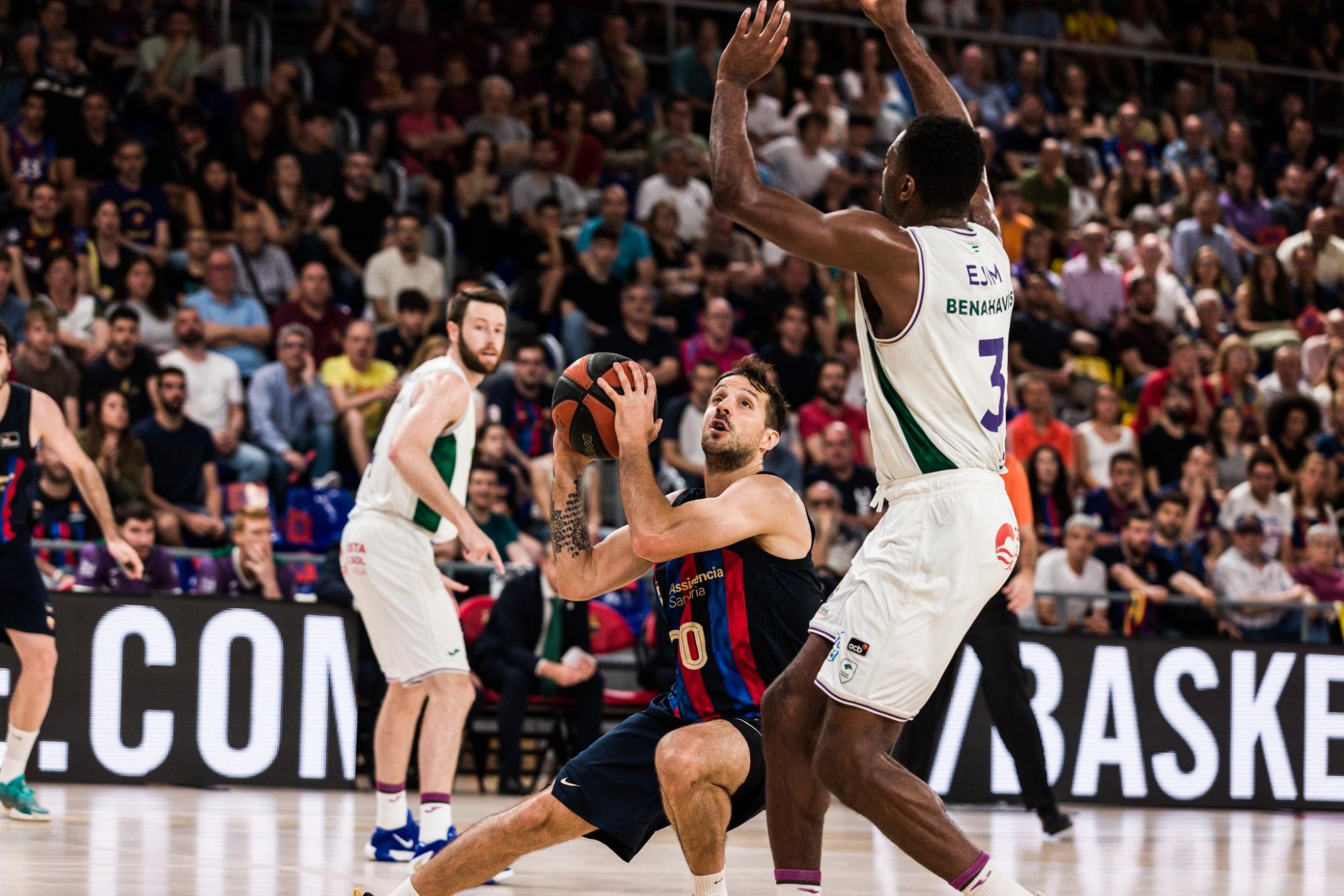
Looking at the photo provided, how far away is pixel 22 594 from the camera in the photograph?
872 cm

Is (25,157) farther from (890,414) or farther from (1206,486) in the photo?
(890,414)

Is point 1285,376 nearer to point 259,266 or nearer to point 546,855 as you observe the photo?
point 259,266

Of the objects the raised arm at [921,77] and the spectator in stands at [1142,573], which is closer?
the raised arm at [921,77]

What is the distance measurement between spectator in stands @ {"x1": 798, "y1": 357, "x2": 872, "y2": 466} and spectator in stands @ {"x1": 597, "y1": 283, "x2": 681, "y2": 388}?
114 cm

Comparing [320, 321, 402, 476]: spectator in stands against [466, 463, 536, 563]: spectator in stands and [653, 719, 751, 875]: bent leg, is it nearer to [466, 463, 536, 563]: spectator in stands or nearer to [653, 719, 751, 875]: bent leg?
[466, 463, 536, 563]: spectator in stands

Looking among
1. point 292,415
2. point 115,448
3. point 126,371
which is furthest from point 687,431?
point 115,448

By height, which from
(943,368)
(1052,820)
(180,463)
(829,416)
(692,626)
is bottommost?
(1052,820)

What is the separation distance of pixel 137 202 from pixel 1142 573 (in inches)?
317

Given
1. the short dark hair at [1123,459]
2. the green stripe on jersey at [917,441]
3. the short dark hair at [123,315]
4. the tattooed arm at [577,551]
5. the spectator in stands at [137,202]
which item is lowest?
the short dark hair at [1123,459]

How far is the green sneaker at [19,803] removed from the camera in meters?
8.51

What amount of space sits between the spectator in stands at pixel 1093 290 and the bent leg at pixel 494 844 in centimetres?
1264

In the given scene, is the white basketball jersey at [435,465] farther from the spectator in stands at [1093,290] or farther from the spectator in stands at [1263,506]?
the spectator in stands at [1093,290]

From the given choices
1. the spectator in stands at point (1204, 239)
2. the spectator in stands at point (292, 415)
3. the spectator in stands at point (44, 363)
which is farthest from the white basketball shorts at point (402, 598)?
the spectator in stands at point (1204, 239)

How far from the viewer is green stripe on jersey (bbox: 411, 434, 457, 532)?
780 cm
